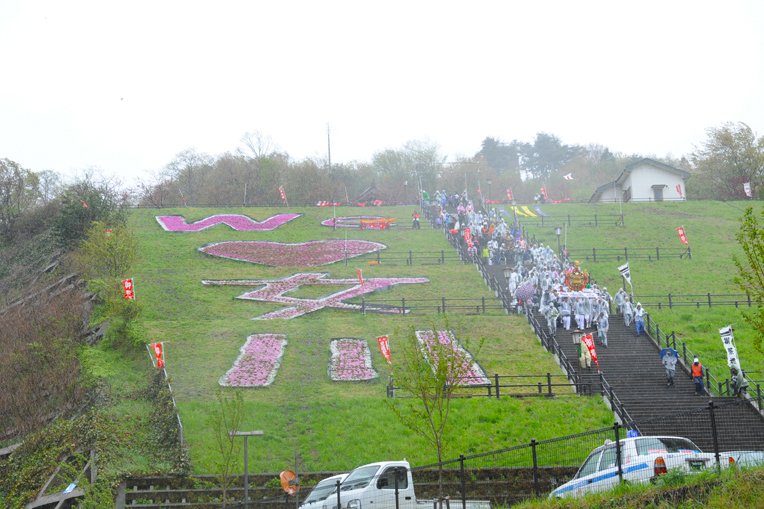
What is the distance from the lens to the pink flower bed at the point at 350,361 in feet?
72.7

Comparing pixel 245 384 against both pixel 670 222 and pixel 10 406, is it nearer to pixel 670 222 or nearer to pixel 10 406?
pixel 10 406

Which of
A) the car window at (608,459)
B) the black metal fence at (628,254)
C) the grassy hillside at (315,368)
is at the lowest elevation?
the grassy hillside at (315,368)

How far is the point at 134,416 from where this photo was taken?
19.1m

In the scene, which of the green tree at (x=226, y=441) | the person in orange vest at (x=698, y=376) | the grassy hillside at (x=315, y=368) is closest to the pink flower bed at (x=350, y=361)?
the grassy hillside at (x=315, y=368)

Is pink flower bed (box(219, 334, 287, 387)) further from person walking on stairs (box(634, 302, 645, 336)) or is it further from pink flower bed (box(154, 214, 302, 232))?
pink flower bed (box(154, 214, 302, 232))

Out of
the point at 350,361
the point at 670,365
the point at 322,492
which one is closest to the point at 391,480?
the point at 322,492

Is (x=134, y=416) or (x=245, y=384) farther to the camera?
(x=245, y=384)

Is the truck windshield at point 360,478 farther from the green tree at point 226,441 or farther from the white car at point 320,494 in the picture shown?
the green tree at point 226,441

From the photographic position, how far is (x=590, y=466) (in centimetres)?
1110

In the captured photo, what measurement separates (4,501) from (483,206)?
40873 millimetres

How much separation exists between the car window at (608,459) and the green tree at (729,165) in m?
58.8

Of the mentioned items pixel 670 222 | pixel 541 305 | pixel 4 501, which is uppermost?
pixel 670 222

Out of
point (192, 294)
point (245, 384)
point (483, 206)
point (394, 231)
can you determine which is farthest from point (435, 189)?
point (245, 384)

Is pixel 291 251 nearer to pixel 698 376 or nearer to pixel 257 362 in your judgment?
pixel 257 362
